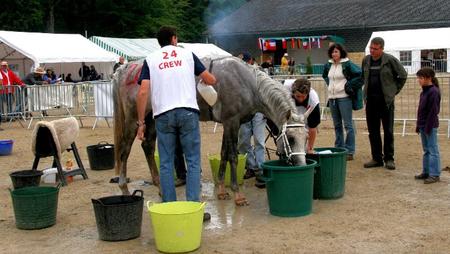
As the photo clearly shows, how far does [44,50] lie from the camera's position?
21891mm

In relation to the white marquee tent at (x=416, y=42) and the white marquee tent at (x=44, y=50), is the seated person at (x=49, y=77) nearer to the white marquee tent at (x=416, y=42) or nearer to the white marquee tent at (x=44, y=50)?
the white marquee tent at (x=44, y=50)

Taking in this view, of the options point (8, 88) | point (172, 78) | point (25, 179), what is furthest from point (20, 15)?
point (172, 78)

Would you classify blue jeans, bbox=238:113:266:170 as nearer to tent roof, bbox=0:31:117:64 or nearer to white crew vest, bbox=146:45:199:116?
white crew vest, bbox=146:45:199:116

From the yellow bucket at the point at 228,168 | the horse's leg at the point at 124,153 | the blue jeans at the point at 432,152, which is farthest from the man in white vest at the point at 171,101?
the blue jeans at the point at 432,152

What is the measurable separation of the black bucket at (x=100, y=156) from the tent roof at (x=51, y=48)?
43.1 feet

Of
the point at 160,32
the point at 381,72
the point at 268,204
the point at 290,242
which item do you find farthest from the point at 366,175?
the point at 160,32

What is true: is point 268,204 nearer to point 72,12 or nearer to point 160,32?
point 160,32

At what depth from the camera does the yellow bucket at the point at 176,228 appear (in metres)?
4.63

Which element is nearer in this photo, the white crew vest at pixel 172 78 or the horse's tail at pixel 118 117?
the white crew vest at pixel 172 78

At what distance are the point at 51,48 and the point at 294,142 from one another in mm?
18647

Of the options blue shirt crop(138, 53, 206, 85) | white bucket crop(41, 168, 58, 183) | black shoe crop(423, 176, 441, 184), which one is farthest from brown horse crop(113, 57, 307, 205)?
black shoe crop(423, 176, 441, 184)

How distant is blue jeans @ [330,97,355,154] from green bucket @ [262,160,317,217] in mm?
2834

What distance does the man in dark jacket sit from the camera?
7816mm

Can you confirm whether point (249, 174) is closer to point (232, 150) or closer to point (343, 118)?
point (232, 150)
